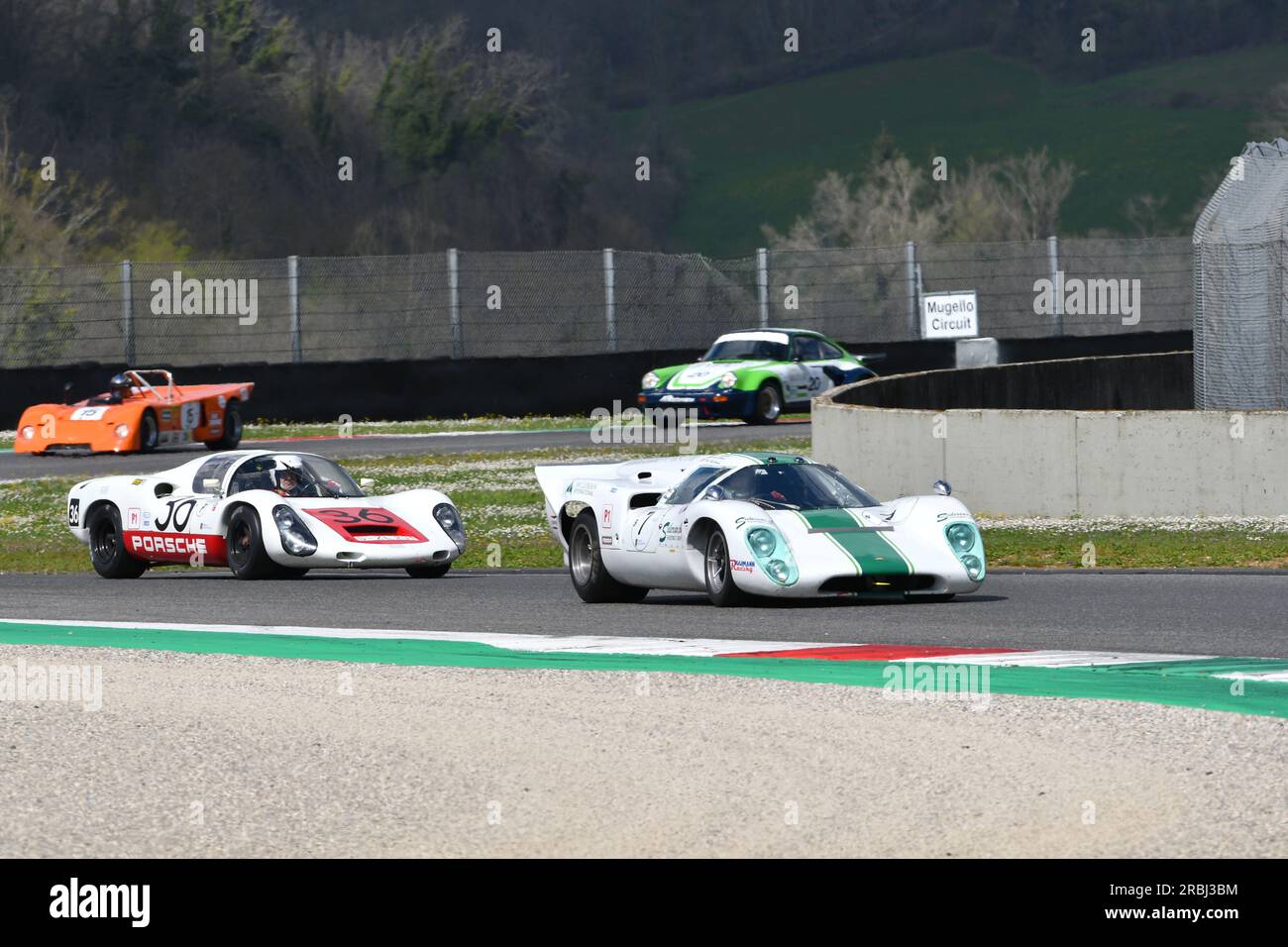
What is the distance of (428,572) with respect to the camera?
53.6ft

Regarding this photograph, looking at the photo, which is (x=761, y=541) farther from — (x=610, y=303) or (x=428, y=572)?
(x=610, y=303)

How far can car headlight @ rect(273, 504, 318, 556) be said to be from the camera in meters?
15.4

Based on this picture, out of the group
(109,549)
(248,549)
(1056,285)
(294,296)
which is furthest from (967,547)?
(1056,285)

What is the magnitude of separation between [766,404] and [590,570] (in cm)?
1665

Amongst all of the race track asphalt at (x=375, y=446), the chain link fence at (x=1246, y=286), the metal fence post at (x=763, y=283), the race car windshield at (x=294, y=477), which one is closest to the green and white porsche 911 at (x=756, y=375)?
the race track asphalt at (x=375, y=446)

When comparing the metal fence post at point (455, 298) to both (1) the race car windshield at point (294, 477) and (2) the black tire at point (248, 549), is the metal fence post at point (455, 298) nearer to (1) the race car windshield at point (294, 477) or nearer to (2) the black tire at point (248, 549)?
(1) the race car windshield at point (294, 477)

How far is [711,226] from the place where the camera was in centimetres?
9612

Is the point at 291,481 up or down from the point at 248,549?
up

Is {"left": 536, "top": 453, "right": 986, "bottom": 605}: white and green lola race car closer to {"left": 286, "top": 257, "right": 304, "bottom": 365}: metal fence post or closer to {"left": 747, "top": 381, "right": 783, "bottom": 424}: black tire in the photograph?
{"left": 747, "top": 381, "right": 783, "bottom": 424}: black tire

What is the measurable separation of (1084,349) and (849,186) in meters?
63.6

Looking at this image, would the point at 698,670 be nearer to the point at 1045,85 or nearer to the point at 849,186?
the point at 849,186

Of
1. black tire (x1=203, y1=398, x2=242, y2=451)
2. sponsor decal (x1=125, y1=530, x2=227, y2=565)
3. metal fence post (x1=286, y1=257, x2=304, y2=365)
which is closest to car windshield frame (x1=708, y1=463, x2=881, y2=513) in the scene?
sponsor decal (x1=125, y1=530, x2=227, y2=565)

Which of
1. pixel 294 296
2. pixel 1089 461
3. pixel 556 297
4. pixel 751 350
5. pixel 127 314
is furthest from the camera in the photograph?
pixel 556 297
